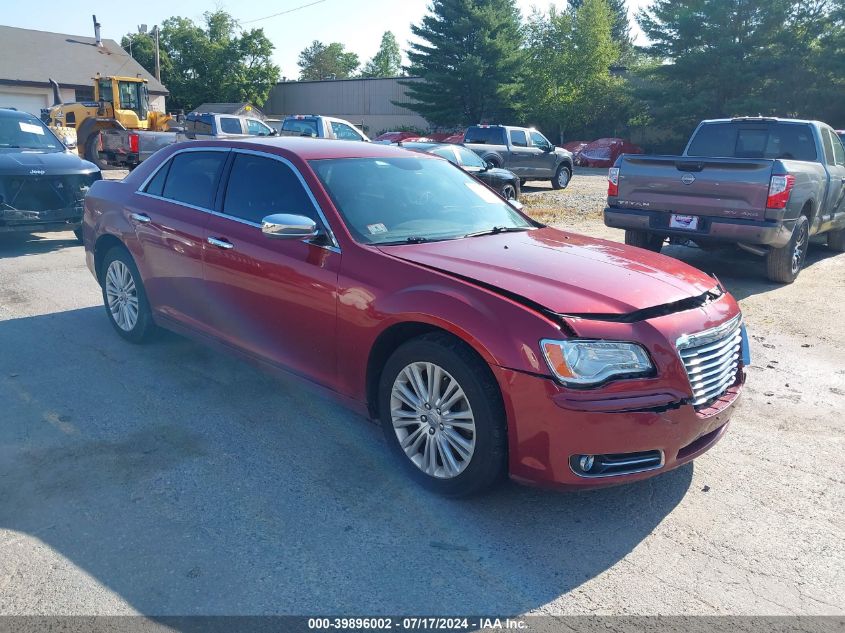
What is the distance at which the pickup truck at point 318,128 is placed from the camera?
1880 cm

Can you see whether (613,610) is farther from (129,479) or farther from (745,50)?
(745,50)

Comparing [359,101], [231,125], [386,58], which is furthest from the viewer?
[386,58]

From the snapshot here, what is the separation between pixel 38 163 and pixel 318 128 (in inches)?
374

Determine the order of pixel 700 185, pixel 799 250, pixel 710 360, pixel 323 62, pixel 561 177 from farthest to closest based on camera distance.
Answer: pixel 323 62
pixel 561 177
pixel 799 250
pixel 700 185
pixel 710 360

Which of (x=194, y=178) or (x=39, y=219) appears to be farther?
(x=39, y=219)

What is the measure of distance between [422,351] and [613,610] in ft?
4.77

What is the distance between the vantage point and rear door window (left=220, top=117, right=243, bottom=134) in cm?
2122

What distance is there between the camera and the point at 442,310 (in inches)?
140

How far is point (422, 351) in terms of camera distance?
144 inches

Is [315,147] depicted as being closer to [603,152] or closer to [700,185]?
[700,185]

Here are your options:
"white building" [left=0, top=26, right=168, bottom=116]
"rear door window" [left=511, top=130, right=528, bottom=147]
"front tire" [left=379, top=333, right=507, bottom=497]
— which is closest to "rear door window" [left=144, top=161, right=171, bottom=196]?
"front tire" [left=379, top=333, right=507, bottom=497]

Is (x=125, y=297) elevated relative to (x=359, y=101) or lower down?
lower down

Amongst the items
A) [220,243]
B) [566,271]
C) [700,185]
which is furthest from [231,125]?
[566,271]

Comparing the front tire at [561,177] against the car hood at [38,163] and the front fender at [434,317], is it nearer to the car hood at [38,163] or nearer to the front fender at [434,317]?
the car hood at [38,163]
